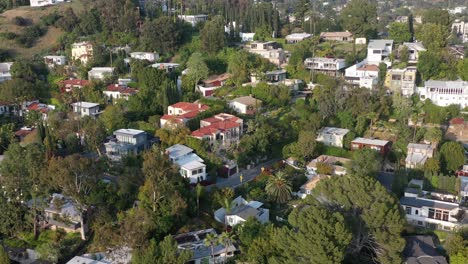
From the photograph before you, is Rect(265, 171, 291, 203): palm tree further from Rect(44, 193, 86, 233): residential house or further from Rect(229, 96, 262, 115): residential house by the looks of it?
Rect(229, 96, 262, 115): residential house

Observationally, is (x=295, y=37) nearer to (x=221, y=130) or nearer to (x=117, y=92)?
(x=117, y=92)

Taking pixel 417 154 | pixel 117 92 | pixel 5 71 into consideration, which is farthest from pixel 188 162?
pixel 5 71

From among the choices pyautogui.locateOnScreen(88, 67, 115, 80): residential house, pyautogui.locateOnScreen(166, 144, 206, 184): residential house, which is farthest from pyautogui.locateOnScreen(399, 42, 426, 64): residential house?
pyautogui.locateOnScreen(88, 67, 115, 80): residential house

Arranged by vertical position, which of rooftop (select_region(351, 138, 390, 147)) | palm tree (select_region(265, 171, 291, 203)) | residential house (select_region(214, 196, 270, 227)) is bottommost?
residential house (select_region(214, 196, 270, 227))

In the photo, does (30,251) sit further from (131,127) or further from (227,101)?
(227,101)

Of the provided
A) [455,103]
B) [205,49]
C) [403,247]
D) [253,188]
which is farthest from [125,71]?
[403,247]
